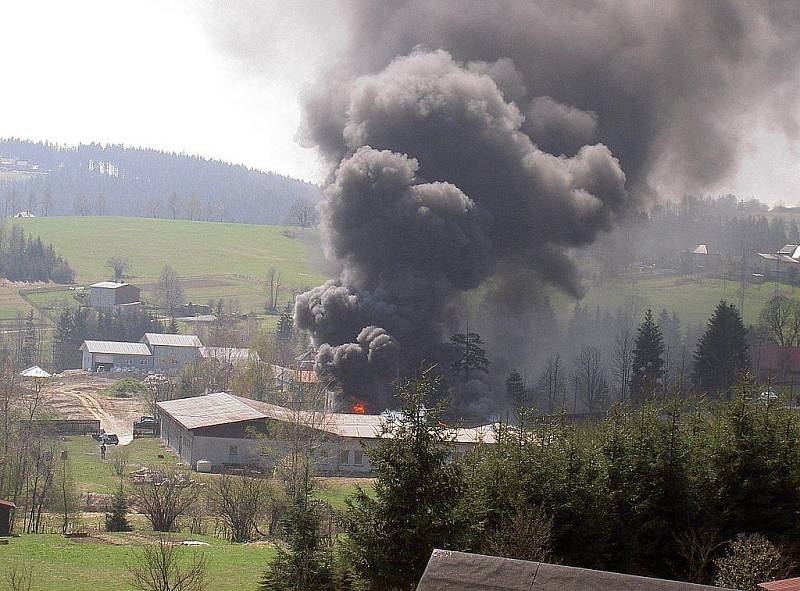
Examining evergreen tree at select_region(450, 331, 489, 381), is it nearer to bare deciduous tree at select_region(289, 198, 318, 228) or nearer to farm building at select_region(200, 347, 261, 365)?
farm building at select_region(200, 347, 261, 365)

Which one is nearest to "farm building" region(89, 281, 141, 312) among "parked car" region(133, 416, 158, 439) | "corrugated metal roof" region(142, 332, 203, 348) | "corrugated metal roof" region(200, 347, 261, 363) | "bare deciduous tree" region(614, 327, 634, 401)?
"corrugated metal roof" region(142, 332, 203, 348)

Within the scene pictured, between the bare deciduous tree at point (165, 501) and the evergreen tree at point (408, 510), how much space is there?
617 inches

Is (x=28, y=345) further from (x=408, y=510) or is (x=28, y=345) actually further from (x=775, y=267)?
(x=408, y=510)

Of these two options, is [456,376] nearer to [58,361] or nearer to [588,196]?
[588,196]

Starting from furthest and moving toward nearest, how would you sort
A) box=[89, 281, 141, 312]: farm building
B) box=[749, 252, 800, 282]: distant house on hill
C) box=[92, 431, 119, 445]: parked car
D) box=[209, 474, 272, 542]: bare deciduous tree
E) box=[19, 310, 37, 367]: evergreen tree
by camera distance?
box=[89, 281, 141, 312]: farm building → box=[749, 252, 800, 282]: distant house on hill → box=[19, 310, 37, 367]: evergreen tree → box=[92, 431, 119, 445]: parked car → box=[209, 474, 272, 542]: bare deciduous tree

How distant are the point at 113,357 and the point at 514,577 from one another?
74574mm

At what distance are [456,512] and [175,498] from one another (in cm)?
1718

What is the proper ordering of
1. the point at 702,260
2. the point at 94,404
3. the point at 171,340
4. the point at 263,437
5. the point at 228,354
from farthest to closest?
the point at 171,340 → the point at 702,260 → the point at 228,354 → the point at 94,404 → the point at 263,437

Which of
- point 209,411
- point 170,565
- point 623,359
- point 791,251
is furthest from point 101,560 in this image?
point 791,251

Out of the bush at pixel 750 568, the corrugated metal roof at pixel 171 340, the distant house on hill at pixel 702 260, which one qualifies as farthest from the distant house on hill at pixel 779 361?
the bush at pixel 750 568

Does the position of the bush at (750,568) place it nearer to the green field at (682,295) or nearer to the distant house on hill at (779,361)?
the distant house on hill at (779,361)

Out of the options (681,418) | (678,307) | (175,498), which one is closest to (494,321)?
(678,307)

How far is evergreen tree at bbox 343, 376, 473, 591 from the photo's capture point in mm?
14445

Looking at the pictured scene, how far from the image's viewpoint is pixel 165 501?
29625mm
